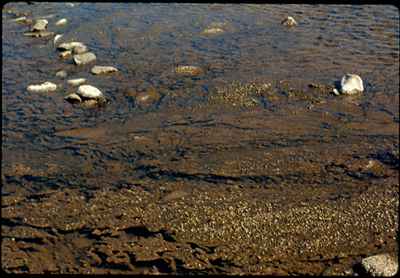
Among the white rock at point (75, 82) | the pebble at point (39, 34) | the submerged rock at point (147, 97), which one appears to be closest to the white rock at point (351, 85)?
the submerged rock at point (147, 97)

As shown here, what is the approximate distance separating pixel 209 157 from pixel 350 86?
3080 mm

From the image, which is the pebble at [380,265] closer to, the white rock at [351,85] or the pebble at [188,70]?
the white rock at [351,85]

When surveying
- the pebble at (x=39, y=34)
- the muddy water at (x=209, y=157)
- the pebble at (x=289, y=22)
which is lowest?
the muddy water at (x=209, y=157)

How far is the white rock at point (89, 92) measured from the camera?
26.3ft

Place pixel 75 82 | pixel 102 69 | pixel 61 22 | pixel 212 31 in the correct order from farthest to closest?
pixel 61 22 → pixel 212 31 → pixel 102 69 → pixel 75 82

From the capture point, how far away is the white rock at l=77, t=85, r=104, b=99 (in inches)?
316

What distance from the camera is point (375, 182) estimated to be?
226 inches

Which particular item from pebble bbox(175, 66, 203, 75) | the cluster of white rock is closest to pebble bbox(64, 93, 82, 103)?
the cluster of white rock

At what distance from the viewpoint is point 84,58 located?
9750 millimetres

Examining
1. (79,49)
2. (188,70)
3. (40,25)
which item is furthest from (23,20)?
(188,70)

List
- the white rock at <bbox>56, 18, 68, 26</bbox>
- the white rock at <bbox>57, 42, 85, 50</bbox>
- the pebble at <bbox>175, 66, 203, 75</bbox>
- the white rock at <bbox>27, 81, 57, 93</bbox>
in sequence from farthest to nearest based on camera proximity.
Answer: the white rock at <bbox>56, 18, 68, 26</bbox>
the white rock at <bbox>57, 42, 85, 50</bbox>
the pebble at <bbox>175, 66, 203, 75</bbox>
the white rock at <bbox>27, 81, 57, 93</bbox>

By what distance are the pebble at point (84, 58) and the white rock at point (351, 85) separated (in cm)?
518

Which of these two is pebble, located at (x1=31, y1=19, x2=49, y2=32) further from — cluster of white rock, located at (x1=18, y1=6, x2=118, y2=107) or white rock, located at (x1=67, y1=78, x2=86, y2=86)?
white rock, located at (x1=67, y1=78, x2=86, y2=86)

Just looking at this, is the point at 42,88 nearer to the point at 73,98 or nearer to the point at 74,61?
the point at 73,98
